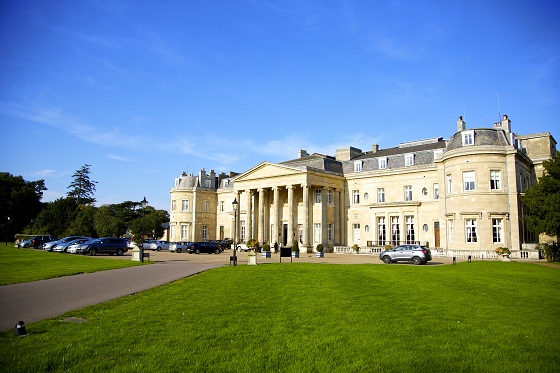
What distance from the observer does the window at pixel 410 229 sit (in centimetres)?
5225

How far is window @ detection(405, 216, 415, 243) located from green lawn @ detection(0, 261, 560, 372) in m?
36.4

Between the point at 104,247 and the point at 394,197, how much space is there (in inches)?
1362

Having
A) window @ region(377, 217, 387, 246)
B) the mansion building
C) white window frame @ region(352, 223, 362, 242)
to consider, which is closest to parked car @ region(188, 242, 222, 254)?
the mansion building

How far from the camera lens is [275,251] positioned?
56.7 metres

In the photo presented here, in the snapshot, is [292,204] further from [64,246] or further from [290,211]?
[64,246]

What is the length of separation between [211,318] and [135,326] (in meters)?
1.91

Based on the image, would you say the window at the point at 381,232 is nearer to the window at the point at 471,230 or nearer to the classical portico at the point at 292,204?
the classical portico at the point at 292,204

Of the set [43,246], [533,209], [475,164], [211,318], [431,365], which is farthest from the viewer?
[43,246]

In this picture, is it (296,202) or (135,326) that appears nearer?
(135,326)

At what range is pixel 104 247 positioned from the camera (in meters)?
43.9

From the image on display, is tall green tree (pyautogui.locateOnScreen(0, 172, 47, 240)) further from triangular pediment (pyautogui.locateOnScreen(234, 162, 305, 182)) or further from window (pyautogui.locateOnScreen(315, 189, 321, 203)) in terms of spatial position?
window (pyautogui.locateOnScreen(315, 189, 321, 203))

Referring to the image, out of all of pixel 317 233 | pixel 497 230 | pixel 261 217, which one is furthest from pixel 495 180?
pixel 261 217

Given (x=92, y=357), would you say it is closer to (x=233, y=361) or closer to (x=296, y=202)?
A: (x=233, y=361)

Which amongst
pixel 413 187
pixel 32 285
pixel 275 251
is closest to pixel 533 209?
pixel 413 187
